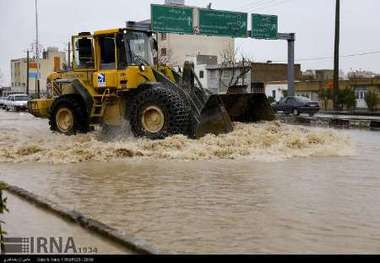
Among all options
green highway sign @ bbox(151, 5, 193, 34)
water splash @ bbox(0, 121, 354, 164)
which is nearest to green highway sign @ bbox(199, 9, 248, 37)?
green highway sign @ bbox(151, 5, 193, 34)

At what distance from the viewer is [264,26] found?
3688 centimetres

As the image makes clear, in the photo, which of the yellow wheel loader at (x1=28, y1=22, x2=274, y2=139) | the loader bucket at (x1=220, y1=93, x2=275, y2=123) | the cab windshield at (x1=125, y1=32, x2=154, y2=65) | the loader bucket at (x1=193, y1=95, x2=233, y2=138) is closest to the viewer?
the loader bucket at (x1=193, y1=95, x2=233, y2=138)

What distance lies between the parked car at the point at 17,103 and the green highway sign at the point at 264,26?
25.3 meters

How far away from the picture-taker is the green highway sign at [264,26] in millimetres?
36688

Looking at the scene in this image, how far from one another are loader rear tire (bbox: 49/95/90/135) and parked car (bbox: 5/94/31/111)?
35.6 metres

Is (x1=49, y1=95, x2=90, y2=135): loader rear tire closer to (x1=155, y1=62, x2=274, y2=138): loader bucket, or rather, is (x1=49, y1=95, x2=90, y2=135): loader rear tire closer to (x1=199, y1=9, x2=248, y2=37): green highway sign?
(x1=155, y1=62, x2=274, y2=138): loader bucket

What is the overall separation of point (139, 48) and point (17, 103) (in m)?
39.6

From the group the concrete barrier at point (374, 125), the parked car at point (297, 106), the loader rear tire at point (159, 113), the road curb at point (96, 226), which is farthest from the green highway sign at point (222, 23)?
the road curb at point (96, 226)

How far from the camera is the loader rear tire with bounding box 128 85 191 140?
15.6 m

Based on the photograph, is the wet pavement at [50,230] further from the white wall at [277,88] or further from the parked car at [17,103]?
the white wall at [277,88]

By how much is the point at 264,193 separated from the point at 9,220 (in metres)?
3.93

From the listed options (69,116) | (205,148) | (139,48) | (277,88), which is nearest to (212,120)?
(205,148)

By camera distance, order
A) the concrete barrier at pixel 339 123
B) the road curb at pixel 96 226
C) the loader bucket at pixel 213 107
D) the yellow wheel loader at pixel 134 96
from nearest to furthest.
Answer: the road curb at pixel 96 226 < the loader bucket at pixel 213 107 < the yellow wheel loader at pixel 134 96 < the concrete barrier at pixel 339 123

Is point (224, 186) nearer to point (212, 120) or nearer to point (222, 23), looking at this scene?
point (212, 120)
